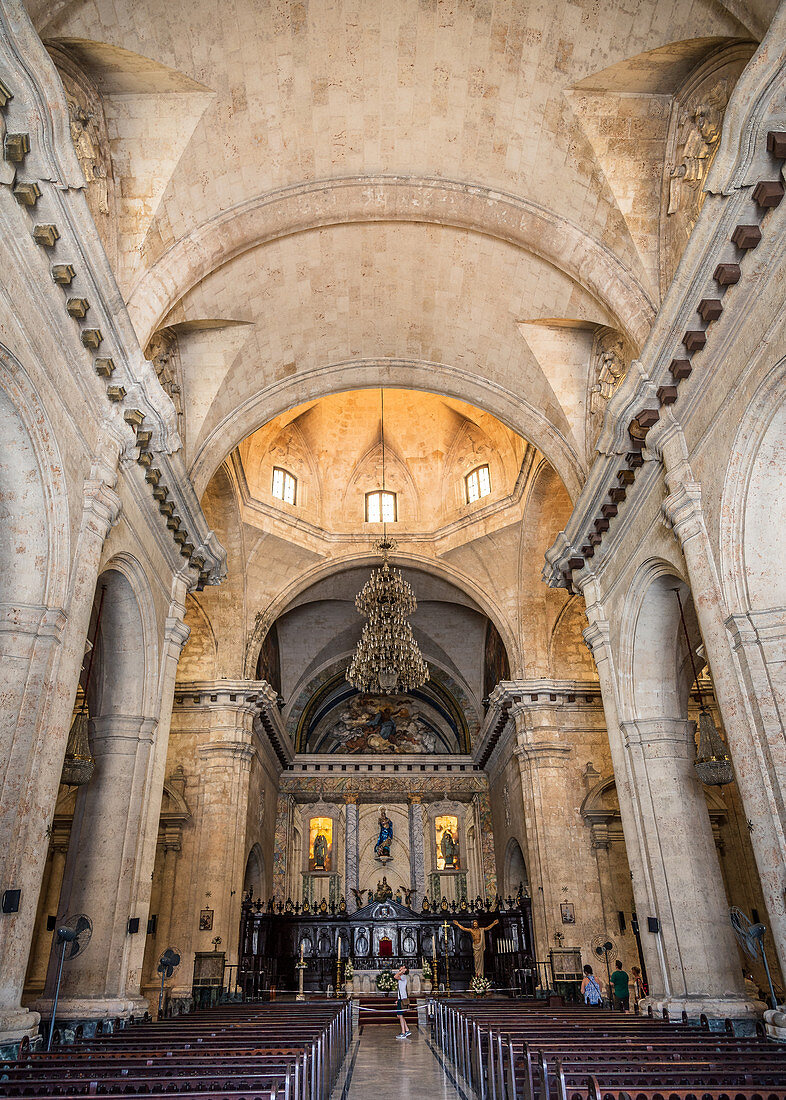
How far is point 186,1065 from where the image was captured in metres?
5.01

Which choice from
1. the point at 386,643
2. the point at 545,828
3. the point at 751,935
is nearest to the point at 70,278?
the point at 751,935

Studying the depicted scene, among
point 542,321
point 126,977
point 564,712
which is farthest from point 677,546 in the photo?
point 564,712

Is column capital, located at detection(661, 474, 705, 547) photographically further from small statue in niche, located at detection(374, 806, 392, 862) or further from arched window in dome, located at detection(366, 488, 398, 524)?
small statue in niche, located at detection(374, 806, 392, 862)

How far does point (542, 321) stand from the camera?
12.3m

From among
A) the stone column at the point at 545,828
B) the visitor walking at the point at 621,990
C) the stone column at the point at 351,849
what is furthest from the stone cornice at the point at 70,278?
the stone column at the point at 351,849

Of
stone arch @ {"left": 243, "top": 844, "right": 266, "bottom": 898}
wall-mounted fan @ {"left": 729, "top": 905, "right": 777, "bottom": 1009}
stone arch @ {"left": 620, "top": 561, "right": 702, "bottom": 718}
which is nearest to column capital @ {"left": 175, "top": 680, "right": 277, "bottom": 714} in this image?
stone arch @ {"left": 243, "top": 844, "right": 266, "bottom": 898}

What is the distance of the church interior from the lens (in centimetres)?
715

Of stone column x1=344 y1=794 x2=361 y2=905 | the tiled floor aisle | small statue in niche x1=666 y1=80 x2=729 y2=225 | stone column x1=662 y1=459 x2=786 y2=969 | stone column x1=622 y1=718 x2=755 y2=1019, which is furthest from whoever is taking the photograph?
stone column x1=344 y1=794 x2=361 y2=905

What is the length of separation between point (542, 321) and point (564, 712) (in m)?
9.28

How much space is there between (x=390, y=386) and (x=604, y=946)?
11.6 meters

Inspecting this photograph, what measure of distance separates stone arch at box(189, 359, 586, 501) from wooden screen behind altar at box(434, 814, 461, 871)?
14641mm

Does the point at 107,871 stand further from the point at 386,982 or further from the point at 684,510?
the point at 386,982

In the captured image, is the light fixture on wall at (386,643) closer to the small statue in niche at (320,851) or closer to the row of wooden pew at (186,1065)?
the row of wooden pew at (186,1065)

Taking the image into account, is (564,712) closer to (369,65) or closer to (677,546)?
(677,546)
